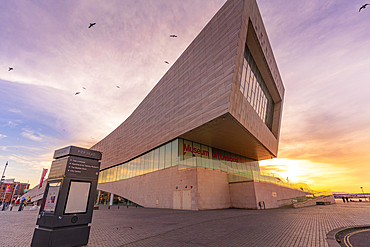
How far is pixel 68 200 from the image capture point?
5.61 meters

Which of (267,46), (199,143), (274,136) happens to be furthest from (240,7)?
(274,136)

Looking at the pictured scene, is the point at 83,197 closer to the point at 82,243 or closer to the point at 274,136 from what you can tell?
the point at 82,243

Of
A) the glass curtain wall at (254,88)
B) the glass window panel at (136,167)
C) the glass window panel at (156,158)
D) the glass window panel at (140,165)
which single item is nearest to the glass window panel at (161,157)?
the glass window panel at (156,158)

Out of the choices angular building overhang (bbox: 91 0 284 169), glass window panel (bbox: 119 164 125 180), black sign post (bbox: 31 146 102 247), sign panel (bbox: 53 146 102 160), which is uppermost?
angular building overhang (bbox: 91 0 284 169)

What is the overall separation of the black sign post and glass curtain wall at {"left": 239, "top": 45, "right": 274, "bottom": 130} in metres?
19.4

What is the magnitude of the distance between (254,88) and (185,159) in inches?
578

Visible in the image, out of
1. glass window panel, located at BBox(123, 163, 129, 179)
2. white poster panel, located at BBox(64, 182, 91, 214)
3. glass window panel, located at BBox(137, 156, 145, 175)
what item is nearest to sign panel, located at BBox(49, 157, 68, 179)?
white poster panel, located at BBox(64, 182, 91, 214)

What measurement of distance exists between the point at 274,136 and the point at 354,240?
3149 centimetres

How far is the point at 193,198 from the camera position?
19.4 meters

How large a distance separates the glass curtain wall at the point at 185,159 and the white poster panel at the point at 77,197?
50.7 ft

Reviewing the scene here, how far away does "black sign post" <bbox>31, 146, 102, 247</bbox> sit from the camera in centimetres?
516

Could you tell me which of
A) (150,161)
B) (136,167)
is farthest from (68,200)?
(136,167)

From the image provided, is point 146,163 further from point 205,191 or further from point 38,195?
point 38,195

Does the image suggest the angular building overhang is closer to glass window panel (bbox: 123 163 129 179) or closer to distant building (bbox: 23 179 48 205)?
glass window panel (bbox: 123 163 129 179)
